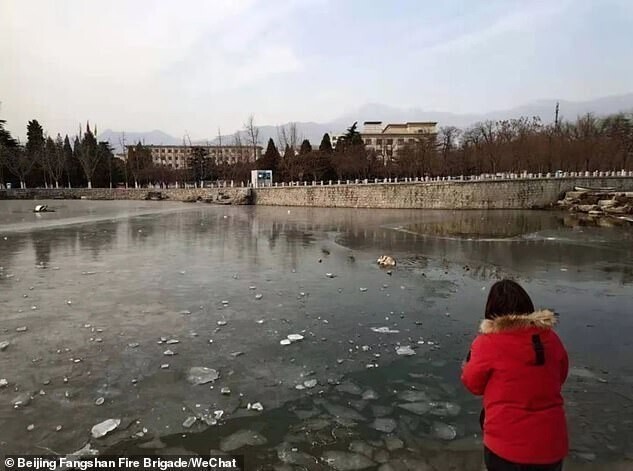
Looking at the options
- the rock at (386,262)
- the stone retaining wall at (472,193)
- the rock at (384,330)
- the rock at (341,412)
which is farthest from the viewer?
the stone retaining wall at (472,193)

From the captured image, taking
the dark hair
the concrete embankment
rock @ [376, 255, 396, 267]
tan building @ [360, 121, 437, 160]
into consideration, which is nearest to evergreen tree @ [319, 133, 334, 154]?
the concrete embankment

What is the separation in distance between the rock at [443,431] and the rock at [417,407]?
26 centimetres

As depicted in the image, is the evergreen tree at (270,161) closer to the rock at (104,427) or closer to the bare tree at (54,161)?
the bare tree at (54,161)

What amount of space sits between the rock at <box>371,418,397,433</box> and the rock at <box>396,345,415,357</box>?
6.12 ft

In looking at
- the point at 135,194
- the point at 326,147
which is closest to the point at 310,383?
the point at 135,194

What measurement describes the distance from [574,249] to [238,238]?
561 inches

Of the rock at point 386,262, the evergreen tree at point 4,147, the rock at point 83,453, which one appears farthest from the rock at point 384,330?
the evergreen tree at point 4,147

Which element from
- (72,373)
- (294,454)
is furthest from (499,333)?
(72,373)

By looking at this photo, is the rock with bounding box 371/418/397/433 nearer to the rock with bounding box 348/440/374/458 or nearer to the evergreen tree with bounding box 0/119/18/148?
the rock with bounding box 348/440/374/458

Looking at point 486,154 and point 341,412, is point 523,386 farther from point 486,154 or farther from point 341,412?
point 486,154

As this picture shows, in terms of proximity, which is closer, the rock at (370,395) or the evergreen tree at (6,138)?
the rock at (370,395)

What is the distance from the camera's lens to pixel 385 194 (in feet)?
166

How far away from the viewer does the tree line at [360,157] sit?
60.3 meters

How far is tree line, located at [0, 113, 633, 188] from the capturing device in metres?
60.3
